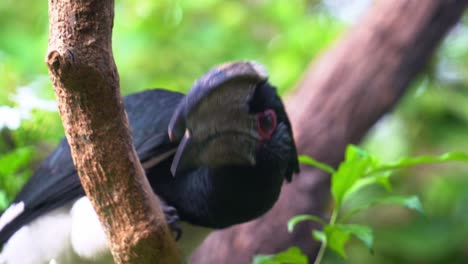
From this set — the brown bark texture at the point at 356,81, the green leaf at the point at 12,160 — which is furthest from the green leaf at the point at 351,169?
the brown bark texture at the point at 356,81

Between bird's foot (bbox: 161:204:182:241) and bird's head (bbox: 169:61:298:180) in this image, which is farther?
bird's foot (bbox: 161:204:182:241)

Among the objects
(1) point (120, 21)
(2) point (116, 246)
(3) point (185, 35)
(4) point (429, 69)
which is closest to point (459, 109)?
(4) point (429, 69)

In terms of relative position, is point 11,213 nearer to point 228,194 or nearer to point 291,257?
point 228,194

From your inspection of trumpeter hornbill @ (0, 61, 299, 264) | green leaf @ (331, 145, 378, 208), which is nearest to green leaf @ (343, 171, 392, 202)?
green leaf @ (331, 145, 378, 208)

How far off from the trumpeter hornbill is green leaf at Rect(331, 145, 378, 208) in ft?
0.36

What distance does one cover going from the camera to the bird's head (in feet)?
3.91

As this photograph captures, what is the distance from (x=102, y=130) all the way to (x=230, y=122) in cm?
27

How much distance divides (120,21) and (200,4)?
34 centimetres

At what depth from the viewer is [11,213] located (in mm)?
1580

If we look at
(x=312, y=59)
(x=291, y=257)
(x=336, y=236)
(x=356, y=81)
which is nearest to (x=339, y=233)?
(x=336, y=236)

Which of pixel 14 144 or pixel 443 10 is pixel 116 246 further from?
pixel 443 10

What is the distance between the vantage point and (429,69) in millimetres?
3041

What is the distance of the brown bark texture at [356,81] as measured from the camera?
2.32 meters

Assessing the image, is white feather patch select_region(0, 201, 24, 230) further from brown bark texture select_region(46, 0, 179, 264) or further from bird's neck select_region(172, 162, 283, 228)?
brown bark texture select_region(46, 0, 179, 264)
